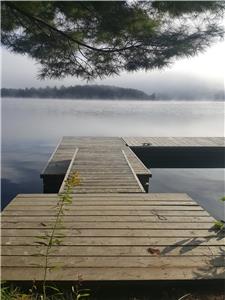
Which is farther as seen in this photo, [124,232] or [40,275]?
[124,232]

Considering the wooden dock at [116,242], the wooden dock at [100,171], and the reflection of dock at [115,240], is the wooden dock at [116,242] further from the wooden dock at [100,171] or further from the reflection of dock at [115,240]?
the wooden dock at [100,171]

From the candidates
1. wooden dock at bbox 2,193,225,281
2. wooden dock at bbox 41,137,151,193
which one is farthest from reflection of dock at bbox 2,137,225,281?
wooden dock at bbox 41,137,151,193

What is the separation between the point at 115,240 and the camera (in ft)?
12.8

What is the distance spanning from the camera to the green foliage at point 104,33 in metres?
4.31

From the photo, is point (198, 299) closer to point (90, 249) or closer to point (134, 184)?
point (90, 249)

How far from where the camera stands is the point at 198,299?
3066 millimetres

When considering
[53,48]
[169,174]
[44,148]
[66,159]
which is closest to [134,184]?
[53,48]

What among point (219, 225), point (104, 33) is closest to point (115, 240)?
point (219, 225)

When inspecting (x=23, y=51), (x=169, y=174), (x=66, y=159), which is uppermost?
(x=23, y=51)

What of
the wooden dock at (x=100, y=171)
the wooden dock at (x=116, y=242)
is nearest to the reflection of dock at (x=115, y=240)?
the wooden dock at (x=116, y=242)

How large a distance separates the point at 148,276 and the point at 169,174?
13238mm

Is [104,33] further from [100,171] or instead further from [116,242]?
[100,171]

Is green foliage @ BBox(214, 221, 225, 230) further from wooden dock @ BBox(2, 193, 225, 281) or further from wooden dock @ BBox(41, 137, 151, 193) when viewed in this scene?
wooden dock @ BBox(41, 137, 151, 193)

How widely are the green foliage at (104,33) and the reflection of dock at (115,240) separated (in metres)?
2.01
